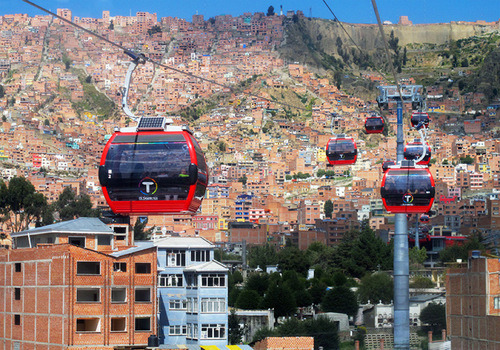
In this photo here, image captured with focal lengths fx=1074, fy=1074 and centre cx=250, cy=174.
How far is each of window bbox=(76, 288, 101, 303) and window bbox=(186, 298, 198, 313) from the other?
1192 centimetres

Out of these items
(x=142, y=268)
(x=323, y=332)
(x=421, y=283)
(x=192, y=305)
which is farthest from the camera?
(x=421, y=283)

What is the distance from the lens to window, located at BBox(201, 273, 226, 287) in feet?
152

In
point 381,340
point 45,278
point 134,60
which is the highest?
point 134,60

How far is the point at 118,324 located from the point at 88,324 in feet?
3.27

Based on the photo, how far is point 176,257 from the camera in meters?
47.2

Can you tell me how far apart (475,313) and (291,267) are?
43285mm

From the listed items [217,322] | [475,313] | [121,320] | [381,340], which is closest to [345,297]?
[381,340]

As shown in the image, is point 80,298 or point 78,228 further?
point 78,228

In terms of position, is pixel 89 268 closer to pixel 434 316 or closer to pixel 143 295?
pixel 143 295

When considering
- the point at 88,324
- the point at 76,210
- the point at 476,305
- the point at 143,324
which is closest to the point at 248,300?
the point at 476,305

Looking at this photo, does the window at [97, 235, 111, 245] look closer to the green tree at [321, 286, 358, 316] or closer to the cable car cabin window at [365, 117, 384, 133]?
the cable car cabin window at [365, 117, 384, 133]

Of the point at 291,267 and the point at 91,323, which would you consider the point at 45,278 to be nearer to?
the point at 91,323

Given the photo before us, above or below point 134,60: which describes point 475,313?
below

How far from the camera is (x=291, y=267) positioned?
82312 millimetres
